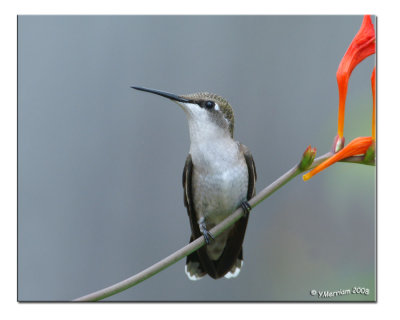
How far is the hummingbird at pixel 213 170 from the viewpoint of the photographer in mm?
1744

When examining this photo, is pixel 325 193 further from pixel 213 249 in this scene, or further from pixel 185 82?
pixel 185 82

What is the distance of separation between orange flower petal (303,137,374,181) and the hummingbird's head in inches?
18.4

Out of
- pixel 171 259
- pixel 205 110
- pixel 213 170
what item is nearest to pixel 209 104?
pixel 205 110

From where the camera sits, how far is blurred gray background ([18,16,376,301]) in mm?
1890

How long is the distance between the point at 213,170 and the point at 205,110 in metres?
0.21

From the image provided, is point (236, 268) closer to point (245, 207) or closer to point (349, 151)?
point (245, 207)

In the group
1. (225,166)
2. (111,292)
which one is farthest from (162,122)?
(111,292)

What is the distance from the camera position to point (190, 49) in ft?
6.71

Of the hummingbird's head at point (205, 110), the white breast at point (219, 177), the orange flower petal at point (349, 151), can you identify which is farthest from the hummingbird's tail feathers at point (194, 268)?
the orange flower petal at point (349, 151)

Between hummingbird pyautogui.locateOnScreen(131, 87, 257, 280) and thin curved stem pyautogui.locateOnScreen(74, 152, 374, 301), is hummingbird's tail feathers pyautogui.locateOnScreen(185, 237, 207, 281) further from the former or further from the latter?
thin curved stem pyautogui.locateOnScreen(74, 152, 374, 301)

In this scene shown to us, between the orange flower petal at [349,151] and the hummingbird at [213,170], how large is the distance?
0.41 metres

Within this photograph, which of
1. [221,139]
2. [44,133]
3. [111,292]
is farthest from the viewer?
[44,133]

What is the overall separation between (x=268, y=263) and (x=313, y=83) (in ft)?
2.34

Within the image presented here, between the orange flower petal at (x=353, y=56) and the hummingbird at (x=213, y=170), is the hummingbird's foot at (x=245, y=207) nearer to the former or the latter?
the hummingbird at (x=213, y=170)
